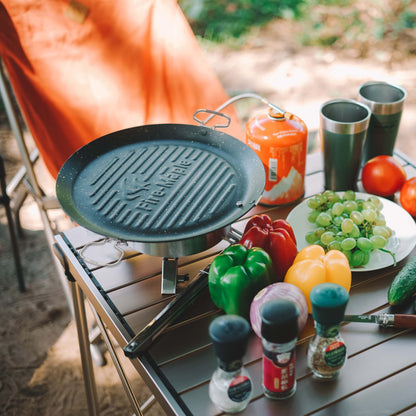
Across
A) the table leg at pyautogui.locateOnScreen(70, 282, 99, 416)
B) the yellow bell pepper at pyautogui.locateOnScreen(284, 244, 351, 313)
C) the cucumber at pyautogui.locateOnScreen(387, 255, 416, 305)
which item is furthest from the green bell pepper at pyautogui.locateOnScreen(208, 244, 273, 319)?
the table leg at pyautogui.locateOnScreen(70, 282, 99, 416)

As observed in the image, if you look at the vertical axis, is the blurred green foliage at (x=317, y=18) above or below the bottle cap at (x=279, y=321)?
below

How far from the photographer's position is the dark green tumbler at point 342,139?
4.64 ft

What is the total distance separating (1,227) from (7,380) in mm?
1030

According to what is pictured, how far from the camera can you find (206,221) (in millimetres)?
1120

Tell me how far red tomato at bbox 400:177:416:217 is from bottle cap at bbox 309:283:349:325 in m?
0.62

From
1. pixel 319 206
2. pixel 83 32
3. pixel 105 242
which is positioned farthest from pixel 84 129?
pixel 319 206

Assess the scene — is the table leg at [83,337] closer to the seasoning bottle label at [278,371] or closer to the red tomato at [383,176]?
the seasoning bottle label at [278,371]

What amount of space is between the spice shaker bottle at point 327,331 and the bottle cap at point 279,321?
0.21 ft

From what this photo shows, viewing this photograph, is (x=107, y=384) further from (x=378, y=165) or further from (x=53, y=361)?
(x=378, y=165)

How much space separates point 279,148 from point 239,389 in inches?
27.2

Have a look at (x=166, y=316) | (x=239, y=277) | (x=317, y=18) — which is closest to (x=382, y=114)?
(x=239, y=277)

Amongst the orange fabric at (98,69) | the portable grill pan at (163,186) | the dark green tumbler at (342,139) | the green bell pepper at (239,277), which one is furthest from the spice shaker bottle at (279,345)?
the orange fabric at (98,69)

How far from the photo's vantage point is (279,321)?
0.80 metres

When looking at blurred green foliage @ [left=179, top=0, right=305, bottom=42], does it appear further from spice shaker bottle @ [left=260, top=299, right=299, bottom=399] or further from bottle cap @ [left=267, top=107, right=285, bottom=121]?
spice shaker bottle @ [left=260, top=299, right=299, bottom=399]
